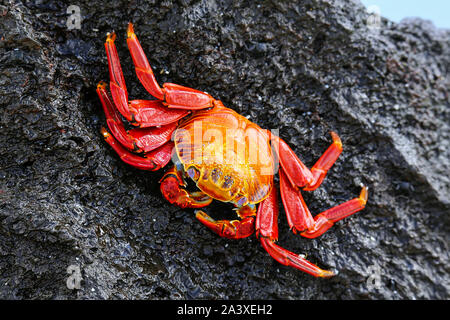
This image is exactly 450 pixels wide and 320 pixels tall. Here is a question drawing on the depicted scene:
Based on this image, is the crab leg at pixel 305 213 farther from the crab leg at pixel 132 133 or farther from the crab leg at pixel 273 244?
the crab leg at pixel 132 133


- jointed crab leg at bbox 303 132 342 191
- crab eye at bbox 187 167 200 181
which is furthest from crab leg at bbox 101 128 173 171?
jointed crab leg at bbox 303 132 342 191

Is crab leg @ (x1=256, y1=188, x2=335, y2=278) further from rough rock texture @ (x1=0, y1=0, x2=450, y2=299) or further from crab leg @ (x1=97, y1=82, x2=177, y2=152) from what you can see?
crab leg @ (x1=97, y1=82, x2=177, y2=152)

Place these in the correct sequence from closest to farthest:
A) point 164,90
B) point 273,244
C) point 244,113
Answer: point 164,90, point 273,244, point 244,113

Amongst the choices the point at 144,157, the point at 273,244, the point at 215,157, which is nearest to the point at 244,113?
the point at 215,157

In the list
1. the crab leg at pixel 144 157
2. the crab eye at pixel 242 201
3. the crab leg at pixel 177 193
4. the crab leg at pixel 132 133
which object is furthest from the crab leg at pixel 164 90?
the crab eye at pixel 242 201

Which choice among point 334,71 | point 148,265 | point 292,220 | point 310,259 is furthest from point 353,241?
point 148,265

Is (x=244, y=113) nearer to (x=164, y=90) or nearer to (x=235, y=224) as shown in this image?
(x=164, y=90)
